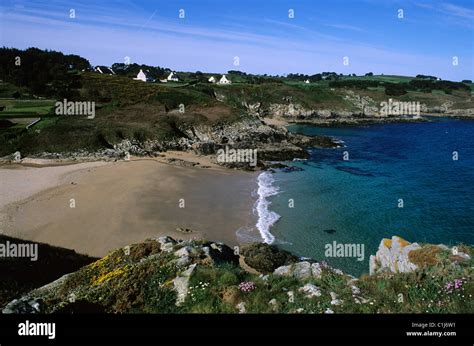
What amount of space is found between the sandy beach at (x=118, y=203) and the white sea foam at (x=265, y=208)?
744mm

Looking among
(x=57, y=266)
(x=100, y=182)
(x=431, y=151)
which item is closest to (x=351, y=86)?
(x=431, y=151)

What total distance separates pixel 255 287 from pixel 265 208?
22160mm

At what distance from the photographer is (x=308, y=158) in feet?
183

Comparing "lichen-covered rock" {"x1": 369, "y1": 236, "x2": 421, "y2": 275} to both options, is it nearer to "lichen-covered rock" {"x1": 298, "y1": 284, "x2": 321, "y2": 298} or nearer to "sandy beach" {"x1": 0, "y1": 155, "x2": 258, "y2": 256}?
"lichen-covered rock" {"x1": 298, "y1": 284, "x2": 321, "y2": 298}

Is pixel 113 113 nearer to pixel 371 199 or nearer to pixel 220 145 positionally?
pixel 220 145

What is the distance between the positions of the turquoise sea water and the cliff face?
10.6m

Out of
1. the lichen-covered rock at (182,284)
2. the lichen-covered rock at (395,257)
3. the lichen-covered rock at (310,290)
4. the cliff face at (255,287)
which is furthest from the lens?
the lichen-covered rock at (395,257)

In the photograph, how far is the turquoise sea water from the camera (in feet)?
90.9

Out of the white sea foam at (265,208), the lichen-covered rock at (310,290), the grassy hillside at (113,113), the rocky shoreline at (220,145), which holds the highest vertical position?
the grassy hillside at (113,113)

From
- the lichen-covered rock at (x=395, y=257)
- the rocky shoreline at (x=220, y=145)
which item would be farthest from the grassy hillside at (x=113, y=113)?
the lichen-covered rock at (x=395, y=257)

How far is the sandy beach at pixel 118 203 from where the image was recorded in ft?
88.0

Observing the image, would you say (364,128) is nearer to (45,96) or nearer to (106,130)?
(106,130)

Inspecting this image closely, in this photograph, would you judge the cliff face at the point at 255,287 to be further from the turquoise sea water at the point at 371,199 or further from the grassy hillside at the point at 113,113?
the grassy hillside at the point at 113,113

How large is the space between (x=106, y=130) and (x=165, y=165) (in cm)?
1452
